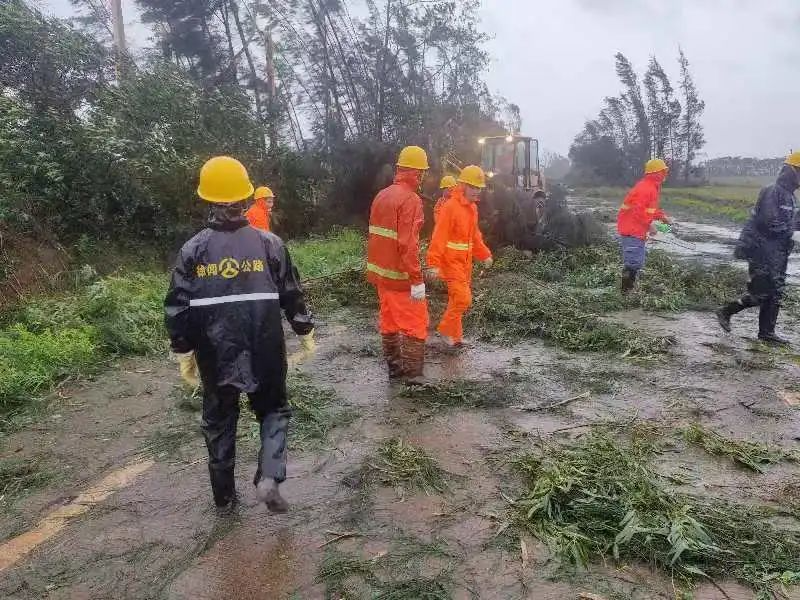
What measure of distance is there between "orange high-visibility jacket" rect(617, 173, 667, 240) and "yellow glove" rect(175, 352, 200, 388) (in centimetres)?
639

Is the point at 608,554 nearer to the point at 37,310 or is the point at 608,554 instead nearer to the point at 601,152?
the point at 37,310

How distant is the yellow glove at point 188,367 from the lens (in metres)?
3.06

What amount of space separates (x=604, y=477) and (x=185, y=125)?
1127cm

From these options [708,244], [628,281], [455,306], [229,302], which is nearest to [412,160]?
[455,306]

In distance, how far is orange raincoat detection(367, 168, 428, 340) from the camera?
4777 millimetres

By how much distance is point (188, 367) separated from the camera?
3125 millimetres

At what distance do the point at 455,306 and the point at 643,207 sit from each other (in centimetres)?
355

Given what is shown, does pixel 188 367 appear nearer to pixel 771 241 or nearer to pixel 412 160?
pixel 412 160

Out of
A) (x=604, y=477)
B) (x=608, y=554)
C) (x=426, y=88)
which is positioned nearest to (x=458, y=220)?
(x=604, y=477)

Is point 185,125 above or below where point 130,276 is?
above

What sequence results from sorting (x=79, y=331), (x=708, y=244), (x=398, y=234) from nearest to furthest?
(x=398, y=234)
(x=79, y=331)
(x=708, y=244)

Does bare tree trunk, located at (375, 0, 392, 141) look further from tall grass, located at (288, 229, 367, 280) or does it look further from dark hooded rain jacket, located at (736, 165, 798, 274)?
dark hooded rain jacket, located at (736, 165, 798, 274)

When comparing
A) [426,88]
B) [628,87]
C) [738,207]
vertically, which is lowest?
[738,207]

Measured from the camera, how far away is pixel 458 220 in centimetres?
589
